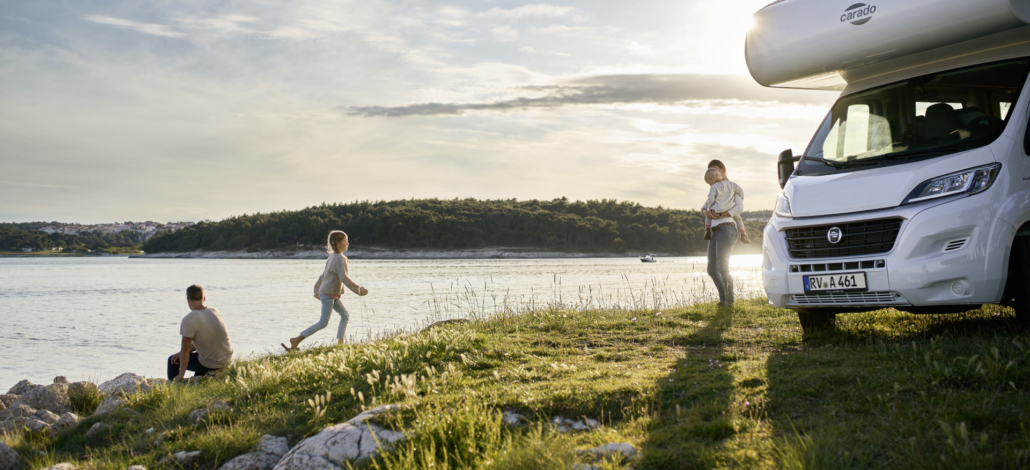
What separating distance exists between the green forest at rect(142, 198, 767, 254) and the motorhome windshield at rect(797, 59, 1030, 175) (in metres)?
104

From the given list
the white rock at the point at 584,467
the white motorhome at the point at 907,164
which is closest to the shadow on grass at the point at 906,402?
the white motorhome at the point at 907,164

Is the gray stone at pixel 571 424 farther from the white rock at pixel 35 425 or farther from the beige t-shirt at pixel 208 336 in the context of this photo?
the white rock at pixel 35 425

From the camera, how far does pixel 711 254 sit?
9867mm

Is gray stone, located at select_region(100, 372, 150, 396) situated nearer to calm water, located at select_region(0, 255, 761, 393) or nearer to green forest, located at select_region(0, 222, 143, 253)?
calm water, located at select_region(0, 255, 761, 393)

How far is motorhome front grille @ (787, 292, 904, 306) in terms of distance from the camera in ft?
18.8

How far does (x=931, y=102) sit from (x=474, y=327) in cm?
689

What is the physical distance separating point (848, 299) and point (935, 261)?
2.66 ft

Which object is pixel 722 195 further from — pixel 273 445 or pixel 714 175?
pixel 273 445

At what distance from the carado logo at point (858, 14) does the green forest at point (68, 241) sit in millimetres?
147468

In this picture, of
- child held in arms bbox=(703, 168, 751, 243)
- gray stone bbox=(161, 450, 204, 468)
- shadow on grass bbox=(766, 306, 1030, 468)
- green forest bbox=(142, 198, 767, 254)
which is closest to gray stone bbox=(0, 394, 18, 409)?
gray stone bbox=(161, 450, 204, 468)

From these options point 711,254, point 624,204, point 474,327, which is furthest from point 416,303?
point 624,204

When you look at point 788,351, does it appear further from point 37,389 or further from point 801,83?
point 37,389

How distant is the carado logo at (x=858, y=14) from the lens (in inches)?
255

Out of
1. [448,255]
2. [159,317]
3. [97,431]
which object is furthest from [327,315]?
[448,255]
